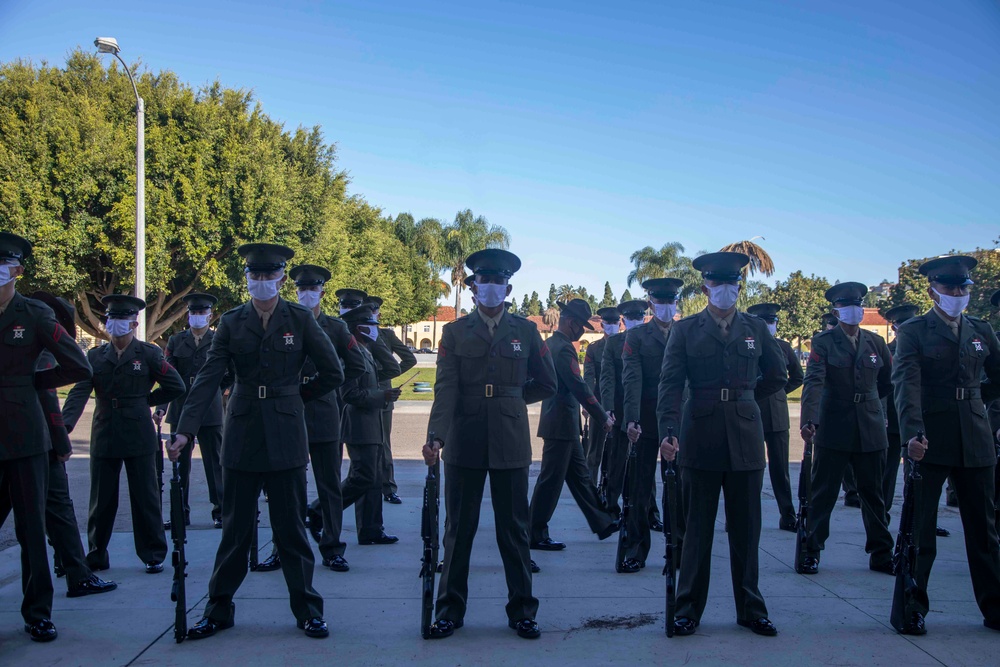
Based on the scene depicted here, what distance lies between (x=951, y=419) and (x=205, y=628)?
4.94m

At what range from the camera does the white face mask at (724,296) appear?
5.11 meters

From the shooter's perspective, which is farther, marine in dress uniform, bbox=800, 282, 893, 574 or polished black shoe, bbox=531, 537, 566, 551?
polished black shoe, bbox=531, 537, 566, 551

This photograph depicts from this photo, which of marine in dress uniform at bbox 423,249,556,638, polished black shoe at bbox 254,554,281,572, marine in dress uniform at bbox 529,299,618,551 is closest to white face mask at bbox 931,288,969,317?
marine in dress uniform at bbox 529,299,618,551

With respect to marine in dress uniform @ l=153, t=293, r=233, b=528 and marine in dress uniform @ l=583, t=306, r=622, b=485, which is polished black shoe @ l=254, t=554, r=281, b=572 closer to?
marine in dress uniform @ l=153, t=293, r=233, b=528

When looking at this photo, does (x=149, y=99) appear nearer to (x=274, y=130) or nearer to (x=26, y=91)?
(x=26, y=91)

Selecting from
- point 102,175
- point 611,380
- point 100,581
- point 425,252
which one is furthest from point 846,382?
point 425,252

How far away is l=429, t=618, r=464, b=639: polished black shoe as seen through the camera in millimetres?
4715

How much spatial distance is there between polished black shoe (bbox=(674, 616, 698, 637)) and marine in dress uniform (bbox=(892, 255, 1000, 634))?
133 cm

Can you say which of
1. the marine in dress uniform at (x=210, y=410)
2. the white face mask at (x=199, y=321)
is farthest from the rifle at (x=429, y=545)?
the white face mask at (x=199, y=321)

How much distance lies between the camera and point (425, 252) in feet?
199

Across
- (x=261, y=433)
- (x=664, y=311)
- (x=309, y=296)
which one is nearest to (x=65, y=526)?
(x=261, y=433)

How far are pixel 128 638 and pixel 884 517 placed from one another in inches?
224

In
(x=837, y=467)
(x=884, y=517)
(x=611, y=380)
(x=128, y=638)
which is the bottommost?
(x=128, y=638)

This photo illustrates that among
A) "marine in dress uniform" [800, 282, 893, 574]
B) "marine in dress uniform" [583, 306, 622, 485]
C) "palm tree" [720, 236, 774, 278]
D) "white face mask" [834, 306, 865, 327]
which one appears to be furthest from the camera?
"palm tree" [720, 236, 774, 278]
